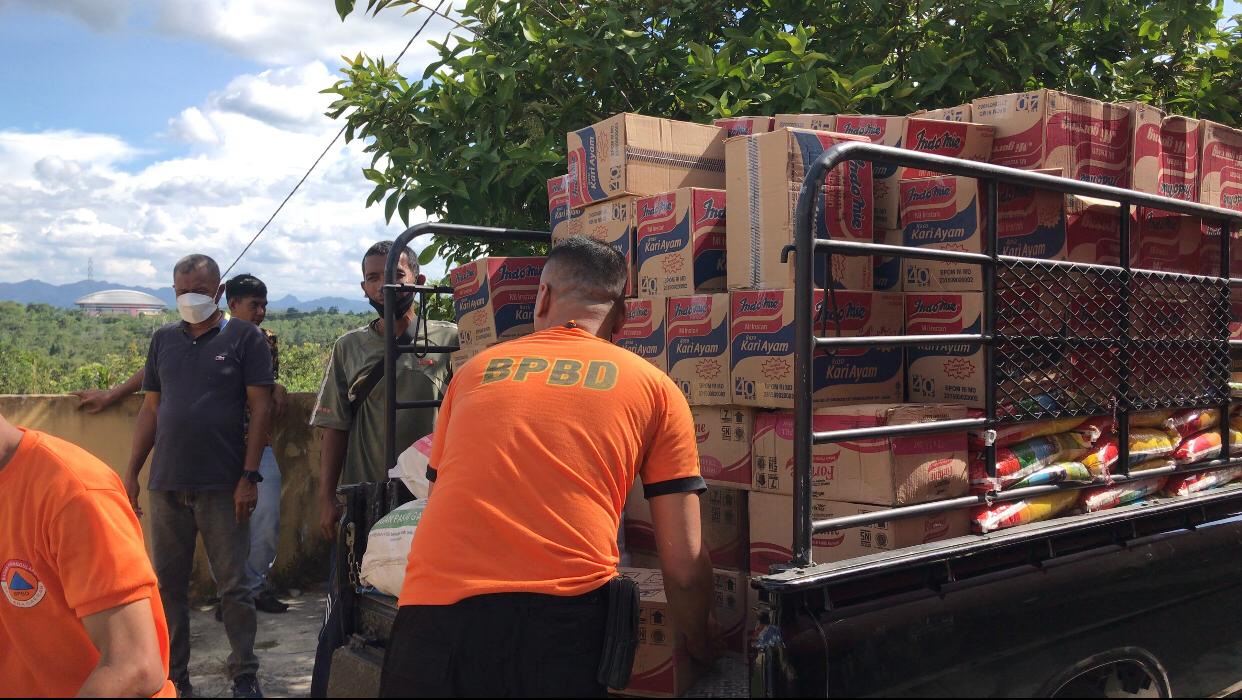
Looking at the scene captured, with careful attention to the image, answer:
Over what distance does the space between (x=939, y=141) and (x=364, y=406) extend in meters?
2.86

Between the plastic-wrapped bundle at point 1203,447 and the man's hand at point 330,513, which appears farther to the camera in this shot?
the man's hand at point 330,513

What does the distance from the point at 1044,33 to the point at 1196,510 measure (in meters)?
3.74

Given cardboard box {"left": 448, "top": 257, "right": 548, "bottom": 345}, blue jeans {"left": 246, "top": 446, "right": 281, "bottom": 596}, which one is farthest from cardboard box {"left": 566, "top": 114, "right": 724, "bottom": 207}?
blue jeans {"left": 246, "top": 446, "right": 281, "bottom": 596}

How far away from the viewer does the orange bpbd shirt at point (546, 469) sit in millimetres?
2131

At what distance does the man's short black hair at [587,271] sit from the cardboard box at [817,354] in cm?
43

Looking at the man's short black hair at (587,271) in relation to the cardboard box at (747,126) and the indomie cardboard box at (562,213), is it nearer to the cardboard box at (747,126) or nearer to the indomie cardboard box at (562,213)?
the indomie cardboard box at (562,213)

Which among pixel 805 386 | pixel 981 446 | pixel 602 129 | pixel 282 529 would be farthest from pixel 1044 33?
pixel 282 529

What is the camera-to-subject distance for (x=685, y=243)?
304 cm

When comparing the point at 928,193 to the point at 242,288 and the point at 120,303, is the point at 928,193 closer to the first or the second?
the point at 242,288

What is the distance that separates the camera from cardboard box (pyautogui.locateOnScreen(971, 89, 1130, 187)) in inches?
125

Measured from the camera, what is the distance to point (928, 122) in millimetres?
3166

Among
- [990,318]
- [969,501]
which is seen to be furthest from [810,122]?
[969,501]

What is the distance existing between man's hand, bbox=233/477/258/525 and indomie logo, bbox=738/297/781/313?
2969 millimetres

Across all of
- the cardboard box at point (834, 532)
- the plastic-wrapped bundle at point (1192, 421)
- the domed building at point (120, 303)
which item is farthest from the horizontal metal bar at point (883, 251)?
the domed building at point (120, 303)
